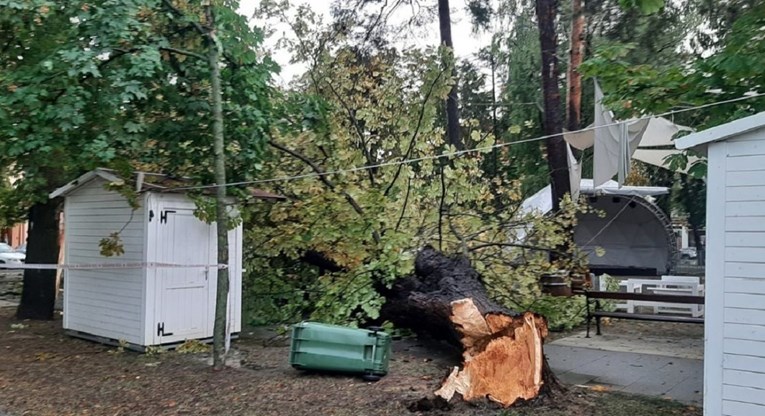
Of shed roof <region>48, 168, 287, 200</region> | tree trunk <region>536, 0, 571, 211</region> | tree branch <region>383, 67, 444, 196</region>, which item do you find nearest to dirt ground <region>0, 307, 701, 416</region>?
shed roof <region>48, 168, 287, 200</region>

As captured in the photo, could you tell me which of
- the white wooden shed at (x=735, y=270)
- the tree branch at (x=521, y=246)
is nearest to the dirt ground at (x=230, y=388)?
the white wooden shed at (x=735, y=270)

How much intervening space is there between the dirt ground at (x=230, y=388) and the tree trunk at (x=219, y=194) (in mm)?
348

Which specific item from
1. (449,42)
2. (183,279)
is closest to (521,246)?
(183,279)

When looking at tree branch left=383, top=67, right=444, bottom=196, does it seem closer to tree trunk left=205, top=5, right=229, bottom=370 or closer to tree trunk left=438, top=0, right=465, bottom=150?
tree trunk left=205, top=5, right=229, bottom=370

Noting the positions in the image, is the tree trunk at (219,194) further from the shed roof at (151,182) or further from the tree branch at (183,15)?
the shed roof at (151,182)

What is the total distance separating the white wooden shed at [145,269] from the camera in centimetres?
877

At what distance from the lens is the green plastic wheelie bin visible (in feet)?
22.6

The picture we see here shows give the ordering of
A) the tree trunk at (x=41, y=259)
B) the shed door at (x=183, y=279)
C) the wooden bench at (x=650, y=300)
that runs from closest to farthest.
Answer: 1. the shed door at (x=183, y=279)
2. the wooden bench at (x=650, y=300)
3. the tree trunk at (x=41, y=259)

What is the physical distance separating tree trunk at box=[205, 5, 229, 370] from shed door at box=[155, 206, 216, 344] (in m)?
1.48

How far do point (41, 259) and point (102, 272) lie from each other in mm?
3274

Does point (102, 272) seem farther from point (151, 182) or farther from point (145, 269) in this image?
point (151, 182)

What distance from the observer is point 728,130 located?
15.0ft

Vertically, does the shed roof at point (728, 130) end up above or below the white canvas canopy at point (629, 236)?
above

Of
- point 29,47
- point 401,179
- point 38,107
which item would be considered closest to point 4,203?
point 29,47
